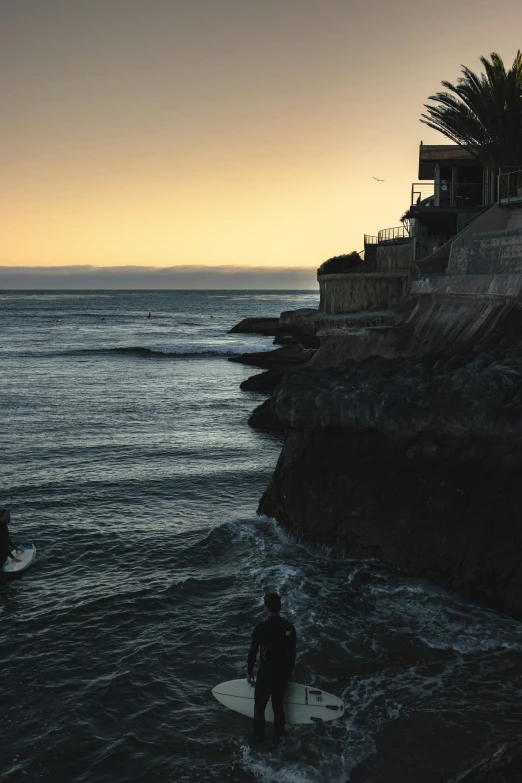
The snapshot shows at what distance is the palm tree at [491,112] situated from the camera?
125ft

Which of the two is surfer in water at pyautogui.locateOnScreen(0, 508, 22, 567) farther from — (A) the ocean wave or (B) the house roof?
(A) the ocean wave

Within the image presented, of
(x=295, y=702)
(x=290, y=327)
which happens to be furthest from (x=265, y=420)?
(x=290, y=327)

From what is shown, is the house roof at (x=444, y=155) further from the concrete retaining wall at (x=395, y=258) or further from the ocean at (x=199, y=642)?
the ocean at (x=199, y=642)

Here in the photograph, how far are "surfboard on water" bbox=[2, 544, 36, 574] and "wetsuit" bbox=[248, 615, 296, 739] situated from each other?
729 centimetres

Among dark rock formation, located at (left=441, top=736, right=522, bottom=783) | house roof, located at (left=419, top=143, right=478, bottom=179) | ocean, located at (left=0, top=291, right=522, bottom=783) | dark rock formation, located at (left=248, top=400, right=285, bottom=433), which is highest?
house roof, located at (left=419, top=143, right=478, bottom=179)

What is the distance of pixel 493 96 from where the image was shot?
1508 inches

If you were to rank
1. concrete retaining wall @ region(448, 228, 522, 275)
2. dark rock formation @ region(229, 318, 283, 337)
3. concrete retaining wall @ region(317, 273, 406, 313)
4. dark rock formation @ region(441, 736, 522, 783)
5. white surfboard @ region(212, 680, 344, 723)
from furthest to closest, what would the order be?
dark rock formation @ region(229, 318, 283, 337) < concrete retaining wall @ region(317, 273, 406, 313) < concrete retaining wall @ region(448, 228, 522, 275) < white surfboard @ region(212, 680, 344, 723) < dark rock formation @ region(441, 736, 522, 783)

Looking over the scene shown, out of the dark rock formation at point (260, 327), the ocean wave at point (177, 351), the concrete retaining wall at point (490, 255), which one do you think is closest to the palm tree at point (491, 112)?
the concrete retaining wall at point (490, 255)

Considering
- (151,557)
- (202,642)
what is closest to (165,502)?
(151,557)

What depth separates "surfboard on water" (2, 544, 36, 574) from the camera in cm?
1496

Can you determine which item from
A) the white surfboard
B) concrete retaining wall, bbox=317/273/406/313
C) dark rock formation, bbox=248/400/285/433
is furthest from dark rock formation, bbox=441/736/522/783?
concrete retaining wall, bbox=317/273/406/313

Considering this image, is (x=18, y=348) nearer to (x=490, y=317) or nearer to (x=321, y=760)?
(x=490, y=317)

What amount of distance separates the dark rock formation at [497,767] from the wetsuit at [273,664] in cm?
225

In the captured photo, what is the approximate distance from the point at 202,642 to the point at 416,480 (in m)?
5.37
